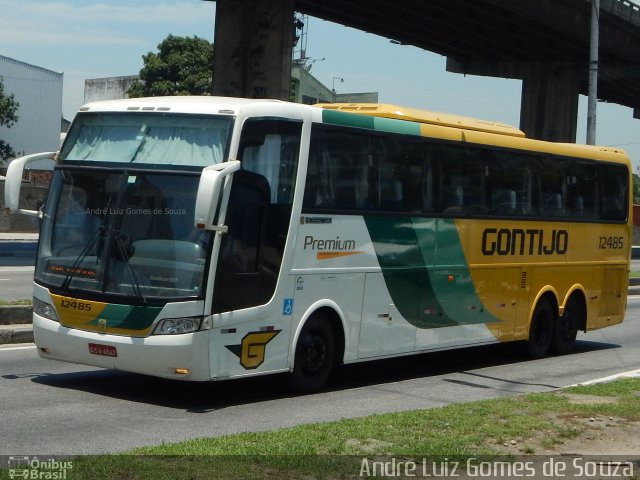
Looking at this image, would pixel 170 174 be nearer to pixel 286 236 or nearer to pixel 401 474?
pixel 286 236

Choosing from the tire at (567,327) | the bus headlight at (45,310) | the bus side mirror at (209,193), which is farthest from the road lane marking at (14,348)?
the tire at (567,327)

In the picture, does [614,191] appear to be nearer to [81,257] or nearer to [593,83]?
[81,257]

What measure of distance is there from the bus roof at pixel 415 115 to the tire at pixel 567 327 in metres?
3.47

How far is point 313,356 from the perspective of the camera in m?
12.3

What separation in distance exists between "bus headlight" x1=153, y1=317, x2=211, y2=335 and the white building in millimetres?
76280

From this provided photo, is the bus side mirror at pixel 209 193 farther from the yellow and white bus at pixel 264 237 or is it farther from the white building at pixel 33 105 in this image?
the white building at pixel 33 105

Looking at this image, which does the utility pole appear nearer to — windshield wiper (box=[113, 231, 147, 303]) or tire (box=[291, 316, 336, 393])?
tire (box=[291, 316, 336, 393])

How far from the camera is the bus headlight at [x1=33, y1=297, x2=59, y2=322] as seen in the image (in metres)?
11.3

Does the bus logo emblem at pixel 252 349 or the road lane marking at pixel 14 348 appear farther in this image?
the road lane marking at pixel 14 348

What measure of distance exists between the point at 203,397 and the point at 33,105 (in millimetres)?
79377

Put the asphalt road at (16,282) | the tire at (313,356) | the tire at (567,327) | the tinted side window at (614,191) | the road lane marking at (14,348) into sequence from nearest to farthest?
the tire at (313,356) < the road lane marking at (14,348) < the tire at (567,327) < the tinted side window at (614,191) < the asphalt road at (16,282)

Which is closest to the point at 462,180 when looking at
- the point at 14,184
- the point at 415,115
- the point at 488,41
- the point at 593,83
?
the point at 415,115

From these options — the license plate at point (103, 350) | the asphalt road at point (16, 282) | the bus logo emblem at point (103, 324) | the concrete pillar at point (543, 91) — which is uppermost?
the concrete pillar at point (543, 91)

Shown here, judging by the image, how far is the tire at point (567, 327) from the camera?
17641 mm
